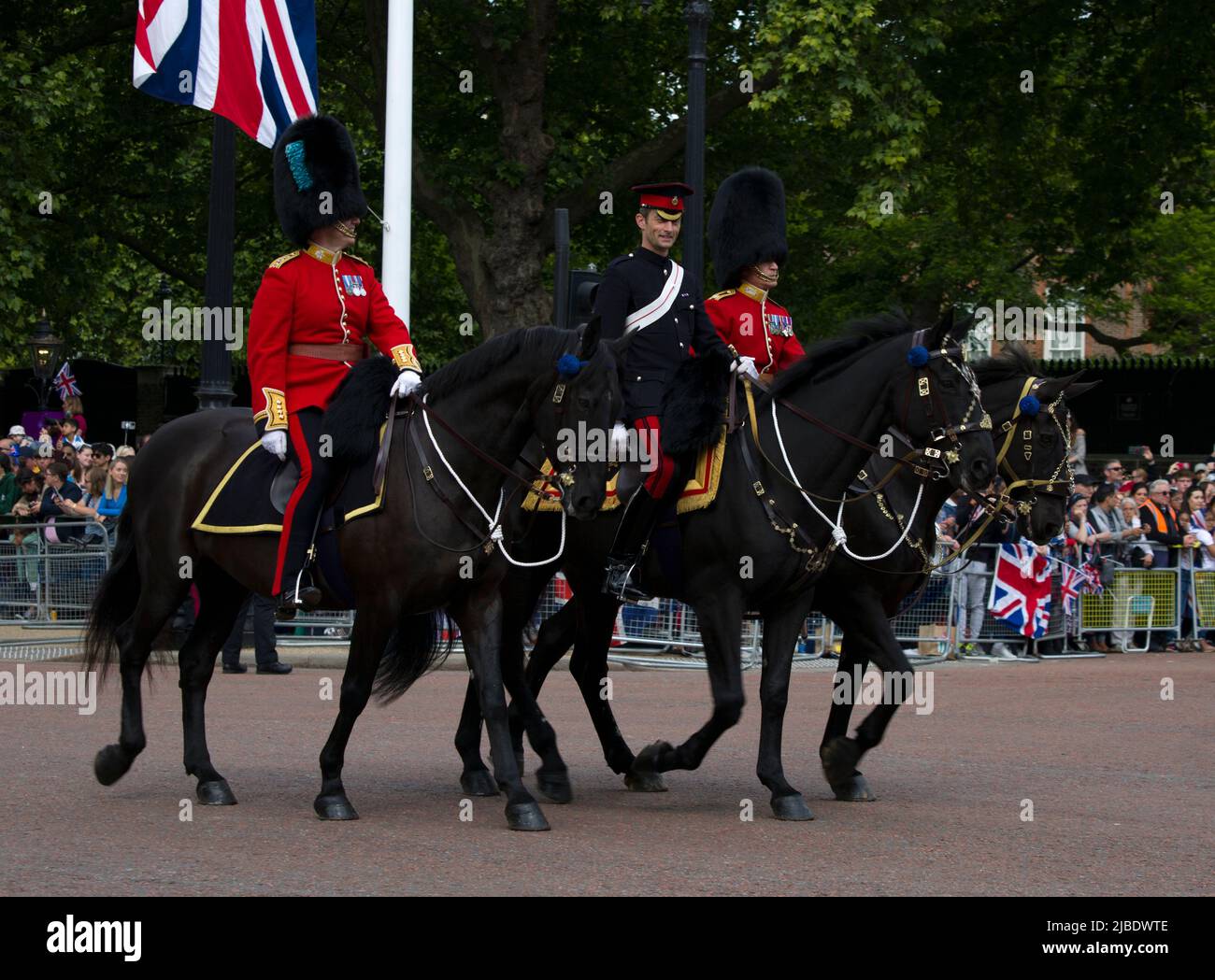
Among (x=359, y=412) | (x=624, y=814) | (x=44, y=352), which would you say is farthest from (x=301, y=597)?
(x=44, y=352)

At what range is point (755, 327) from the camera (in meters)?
10.3

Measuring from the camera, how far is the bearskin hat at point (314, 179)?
9.30m

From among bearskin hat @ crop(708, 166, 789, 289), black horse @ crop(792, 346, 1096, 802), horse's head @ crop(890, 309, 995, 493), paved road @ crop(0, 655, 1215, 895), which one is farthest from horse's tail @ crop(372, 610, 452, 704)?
bearskin hat @ crop(708, 166, 789, 289)

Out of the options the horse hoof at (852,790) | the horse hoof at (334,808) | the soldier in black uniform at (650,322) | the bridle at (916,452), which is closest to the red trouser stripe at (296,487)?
the horse hoof at (334,808)

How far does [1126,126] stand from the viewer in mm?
27672

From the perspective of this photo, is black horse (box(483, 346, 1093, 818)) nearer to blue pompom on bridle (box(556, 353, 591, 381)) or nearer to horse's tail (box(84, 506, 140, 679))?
blue pompom on bridle (box(556, 353, 591, 381))

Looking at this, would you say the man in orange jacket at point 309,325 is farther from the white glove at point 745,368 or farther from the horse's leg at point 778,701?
the horse's leg at point 778,701

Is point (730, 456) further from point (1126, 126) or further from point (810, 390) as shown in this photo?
point (1126, 126)

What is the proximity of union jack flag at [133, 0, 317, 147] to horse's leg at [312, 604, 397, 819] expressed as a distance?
7.88 meters

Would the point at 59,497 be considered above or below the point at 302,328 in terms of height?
below

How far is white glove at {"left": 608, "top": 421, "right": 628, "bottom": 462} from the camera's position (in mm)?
7957

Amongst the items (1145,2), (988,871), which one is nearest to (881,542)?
(988,871)

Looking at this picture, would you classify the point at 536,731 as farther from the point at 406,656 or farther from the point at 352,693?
the point at 352,693

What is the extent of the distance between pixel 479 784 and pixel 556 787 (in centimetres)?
37
